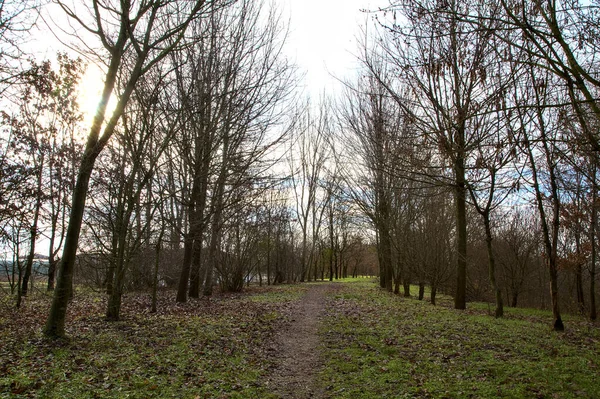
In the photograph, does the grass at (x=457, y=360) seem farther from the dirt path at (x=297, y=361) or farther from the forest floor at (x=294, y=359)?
the dirt path at (x=297, y=361)

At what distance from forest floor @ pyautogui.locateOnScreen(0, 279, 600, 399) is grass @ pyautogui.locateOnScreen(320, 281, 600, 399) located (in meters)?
0.02

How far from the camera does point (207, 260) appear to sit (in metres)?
17.5

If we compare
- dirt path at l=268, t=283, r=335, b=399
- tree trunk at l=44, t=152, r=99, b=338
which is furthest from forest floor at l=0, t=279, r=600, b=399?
tree trunk at l=44, t=152, r=99, b=338

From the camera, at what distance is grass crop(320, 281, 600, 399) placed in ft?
16.1

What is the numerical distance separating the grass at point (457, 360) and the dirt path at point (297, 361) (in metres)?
0.23

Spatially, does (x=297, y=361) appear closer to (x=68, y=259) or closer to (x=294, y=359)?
(x=294, y=359)

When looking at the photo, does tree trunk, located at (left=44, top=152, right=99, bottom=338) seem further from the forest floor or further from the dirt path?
the dirt path

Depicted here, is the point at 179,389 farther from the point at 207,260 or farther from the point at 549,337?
the point at 207,260

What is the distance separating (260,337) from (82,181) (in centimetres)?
478

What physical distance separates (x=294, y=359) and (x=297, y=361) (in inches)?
5.4

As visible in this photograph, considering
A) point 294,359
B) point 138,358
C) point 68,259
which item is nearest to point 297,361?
point 294,359

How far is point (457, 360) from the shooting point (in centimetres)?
614

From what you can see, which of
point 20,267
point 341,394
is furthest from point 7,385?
point 20,267

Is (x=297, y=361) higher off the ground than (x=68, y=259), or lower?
lower
